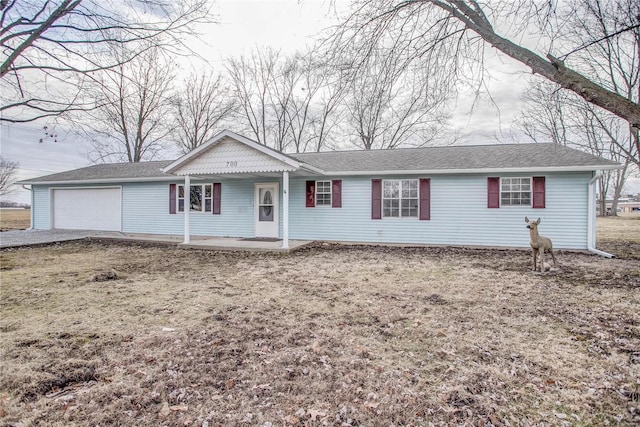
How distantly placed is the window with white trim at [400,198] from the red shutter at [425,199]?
195 mm

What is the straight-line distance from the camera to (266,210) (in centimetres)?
1358

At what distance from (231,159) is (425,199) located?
6832 millimetres

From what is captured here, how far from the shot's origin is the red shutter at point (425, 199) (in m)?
11.7

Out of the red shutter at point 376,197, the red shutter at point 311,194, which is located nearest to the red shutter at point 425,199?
the red shutter at point 376,197

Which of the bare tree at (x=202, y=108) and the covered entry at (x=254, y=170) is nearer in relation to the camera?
the covered entry at (x=254, y=170)

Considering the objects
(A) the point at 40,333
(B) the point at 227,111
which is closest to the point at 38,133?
(A) the point at 40,333

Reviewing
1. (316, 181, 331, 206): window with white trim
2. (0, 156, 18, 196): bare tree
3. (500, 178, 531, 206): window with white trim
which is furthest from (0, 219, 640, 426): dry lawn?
(0, 156, 18, 196): bare tree

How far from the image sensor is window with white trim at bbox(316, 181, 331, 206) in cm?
1282

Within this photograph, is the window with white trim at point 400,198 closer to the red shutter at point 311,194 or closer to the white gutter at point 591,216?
the red shutter at point 311,194

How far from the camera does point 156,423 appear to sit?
7.87ft

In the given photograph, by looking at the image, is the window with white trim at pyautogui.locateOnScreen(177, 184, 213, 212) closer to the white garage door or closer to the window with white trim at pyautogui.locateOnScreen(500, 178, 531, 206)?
the white garage door

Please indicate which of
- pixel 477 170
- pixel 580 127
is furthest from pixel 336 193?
pixel 580 127

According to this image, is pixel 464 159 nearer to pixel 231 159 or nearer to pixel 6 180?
pixel 231 159

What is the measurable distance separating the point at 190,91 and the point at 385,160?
19653 millimetres
